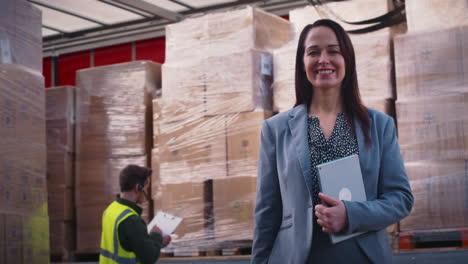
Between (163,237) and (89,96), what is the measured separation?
8.52ft

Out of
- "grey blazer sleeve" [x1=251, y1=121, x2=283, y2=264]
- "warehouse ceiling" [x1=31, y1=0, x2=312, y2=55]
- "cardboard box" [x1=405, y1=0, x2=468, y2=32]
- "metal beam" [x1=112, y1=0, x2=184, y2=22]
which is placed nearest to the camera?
"grey blazer sleeve" [x1=251, y1=121, x2=283, y2=264]

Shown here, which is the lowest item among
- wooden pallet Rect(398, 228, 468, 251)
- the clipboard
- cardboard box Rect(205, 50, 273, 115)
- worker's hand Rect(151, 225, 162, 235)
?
wooden pallet Rect(398, 228, 468, 251)

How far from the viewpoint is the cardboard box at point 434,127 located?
4.41 metres

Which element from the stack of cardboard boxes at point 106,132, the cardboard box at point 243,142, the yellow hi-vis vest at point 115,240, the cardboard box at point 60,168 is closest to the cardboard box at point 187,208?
the cardboard box at point 243,142

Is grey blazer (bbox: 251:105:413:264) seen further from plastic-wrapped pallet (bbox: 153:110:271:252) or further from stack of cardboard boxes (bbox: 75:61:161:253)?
stack of cardboard boxes (bbox: 75:61:161:253)

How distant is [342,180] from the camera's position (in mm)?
1668

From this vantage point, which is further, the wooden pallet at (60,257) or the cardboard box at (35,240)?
the wooden pallet at (60,257)

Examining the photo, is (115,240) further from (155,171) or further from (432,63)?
(432,63)

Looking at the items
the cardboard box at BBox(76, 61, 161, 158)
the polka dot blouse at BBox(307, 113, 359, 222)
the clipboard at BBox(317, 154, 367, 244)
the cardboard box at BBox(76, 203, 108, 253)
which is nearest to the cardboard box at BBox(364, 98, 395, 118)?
the cardboard box at BBox(76, 61, 161, 158)

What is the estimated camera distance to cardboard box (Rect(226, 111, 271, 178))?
511 centimetres

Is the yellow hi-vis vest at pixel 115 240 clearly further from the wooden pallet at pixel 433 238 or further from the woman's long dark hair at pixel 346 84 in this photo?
the woman's long dark hair at pixel 346 84

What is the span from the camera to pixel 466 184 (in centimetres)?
438

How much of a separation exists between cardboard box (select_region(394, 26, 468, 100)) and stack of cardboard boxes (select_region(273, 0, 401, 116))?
12 cm

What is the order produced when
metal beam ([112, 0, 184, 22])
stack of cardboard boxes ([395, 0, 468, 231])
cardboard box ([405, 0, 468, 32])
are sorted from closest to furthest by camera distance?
stack of cardboard boxes ([395, 0, 468, 231])
cardboard box ([405, 0, 468, 32])
metal beam ([112, 0, 184, 22])
